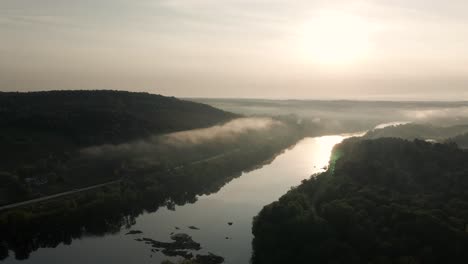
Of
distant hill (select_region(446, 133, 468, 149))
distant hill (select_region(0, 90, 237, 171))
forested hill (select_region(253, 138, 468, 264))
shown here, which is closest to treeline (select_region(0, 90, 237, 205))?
distant hill (select_region(0, 90, 237, 171))

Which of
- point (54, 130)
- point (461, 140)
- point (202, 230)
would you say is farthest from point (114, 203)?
point (461, 140)

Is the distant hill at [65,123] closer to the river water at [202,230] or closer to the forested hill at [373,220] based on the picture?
the river water at [202,230]

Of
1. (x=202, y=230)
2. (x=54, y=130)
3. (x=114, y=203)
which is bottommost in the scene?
(x=202, y=230)

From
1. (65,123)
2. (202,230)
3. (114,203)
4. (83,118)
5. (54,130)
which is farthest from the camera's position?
(83,118)

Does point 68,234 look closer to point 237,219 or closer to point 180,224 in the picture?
point 180,224

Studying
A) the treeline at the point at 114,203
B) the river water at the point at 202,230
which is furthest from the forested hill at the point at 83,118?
the river water at the point at 202,230

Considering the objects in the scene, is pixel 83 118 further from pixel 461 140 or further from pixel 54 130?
pixel 461 140

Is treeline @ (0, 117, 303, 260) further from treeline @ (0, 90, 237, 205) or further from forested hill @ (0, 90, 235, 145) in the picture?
forested hill @ (0, 90, 235, 145)
